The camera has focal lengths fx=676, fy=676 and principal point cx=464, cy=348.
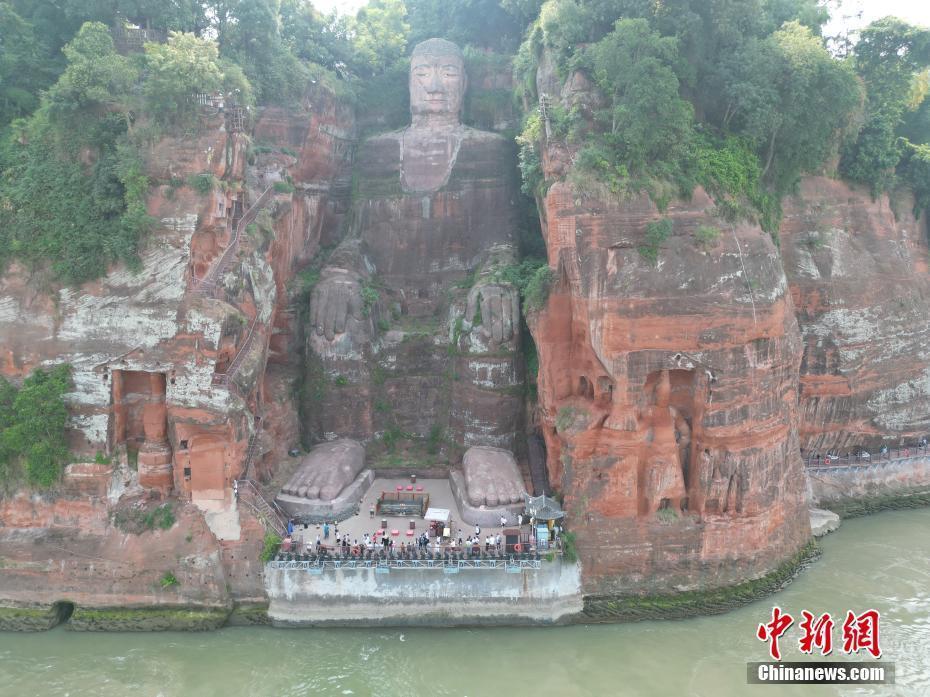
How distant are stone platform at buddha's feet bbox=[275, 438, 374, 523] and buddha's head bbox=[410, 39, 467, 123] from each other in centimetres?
1276

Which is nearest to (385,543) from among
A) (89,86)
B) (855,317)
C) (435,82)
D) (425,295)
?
(425,295)

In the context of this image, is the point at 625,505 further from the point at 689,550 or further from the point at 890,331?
the point at 890,331

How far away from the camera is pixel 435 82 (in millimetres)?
24781

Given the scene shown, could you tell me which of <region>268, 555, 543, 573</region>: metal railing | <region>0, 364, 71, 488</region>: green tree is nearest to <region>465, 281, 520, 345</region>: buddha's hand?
<region>268, 555, 543, 573</region>: metal railing

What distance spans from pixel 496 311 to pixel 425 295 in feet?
13.0

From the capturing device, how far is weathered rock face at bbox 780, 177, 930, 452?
21.5 meters

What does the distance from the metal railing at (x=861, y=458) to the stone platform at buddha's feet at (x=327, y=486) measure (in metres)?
14.5

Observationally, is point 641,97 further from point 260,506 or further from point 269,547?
point 269,547

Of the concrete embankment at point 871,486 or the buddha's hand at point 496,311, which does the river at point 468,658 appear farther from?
the buddha's hand at point 496,311

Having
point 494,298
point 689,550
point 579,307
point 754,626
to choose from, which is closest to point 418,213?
point 494,298

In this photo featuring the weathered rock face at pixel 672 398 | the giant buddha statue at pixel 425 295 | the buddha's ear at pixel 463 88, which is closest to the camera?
the weathered rock face at pixel 672 398

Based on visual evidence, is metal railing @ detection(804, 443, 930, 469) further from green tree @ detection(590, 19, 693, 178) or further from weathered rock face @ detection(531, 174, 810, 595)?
green tree @ detection(590, 19, 693, 178)

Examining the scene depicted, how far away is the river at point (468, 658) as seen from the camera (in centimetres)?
1396

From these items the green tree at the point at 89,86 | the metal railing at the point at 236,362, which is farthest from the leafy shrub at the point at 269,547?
the green tree at the point at 89,86
